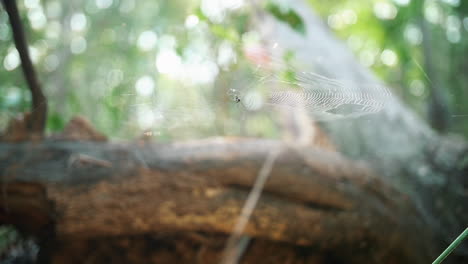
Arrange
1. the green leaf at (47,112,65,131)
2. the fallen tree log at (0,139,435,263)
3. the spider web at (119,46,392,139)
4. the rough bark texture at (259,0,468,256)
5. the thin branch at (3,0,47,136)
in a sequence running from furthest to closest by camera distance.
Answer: the green leaf at (47,112,65,131), the rough bark texture at (259,0,468,256), the fallen tree log at (0,139,435,263), the thin branch at (3,0,47,136), the spider web at (119,46,392,139)

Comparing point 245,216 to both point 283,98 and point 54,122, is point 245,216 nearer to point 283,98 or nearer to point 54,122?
point 283,98

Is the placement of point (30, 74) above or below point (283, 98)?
below

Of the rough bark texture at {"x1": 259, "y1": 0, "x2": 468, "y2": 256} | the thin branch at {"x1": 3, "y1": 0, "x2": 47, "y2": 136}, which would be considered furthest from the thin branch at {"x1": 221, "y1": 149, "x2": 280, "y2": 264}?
the thin branch at {"x1": 3, "y1": 0, "x2": 47, "y2": 136}

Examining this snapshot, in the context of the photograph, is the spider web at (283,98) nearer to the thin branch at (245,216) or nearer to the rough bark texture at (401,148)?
the thin branch at (245,216)

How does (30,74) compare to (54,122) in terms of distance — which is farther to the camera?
(54,122)

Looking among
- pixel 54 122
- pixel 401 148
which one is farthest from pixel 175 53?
pixel 401 148

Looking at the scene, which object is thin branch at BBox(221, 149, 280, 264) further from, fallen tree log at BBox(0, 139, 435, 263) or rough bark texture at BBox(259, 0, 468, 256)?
rough bark texture at BBox(259, 0, 468, 256)

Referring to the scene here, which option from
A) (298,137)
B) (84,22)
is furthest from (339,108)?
(84,22)
